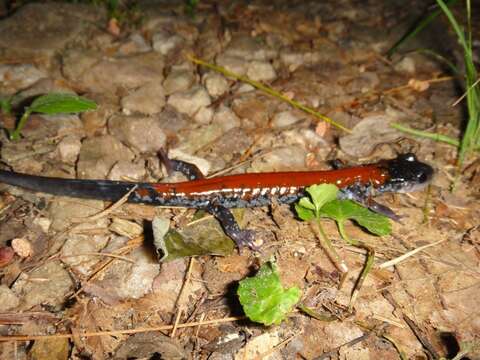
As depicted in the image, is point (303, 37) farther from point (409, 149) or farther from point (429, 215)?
point (429, 215)

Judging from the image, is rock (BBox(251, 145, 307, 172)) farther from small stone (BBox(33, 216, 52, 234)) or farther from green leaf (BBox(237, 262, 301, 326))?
small stone (BBox(33, 216, 52, 234))

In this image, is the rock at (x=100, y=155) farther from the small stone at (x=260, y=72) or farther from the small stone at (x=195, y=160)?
the small stone at (x=260, y=72)

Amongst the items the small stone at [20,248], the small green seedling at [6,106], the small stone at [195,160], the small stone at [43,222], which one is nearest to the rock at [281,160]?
the small stone at [195,160]

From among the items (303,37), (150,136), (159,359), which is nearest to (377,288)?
(159,359)

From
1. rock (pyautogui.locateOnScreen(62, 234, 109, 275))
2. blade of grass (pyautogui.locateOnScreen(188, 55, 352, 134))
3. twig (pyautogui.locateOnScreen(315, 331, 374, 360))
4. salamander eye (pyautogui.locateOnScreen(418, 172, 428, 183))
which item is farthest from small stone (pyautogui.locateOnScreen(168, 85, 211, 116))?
twig (pyautogui.locateOnScreen(315, 331, 374, 360))

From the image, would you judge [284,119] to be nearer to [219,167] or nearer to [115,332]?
[219,167]
